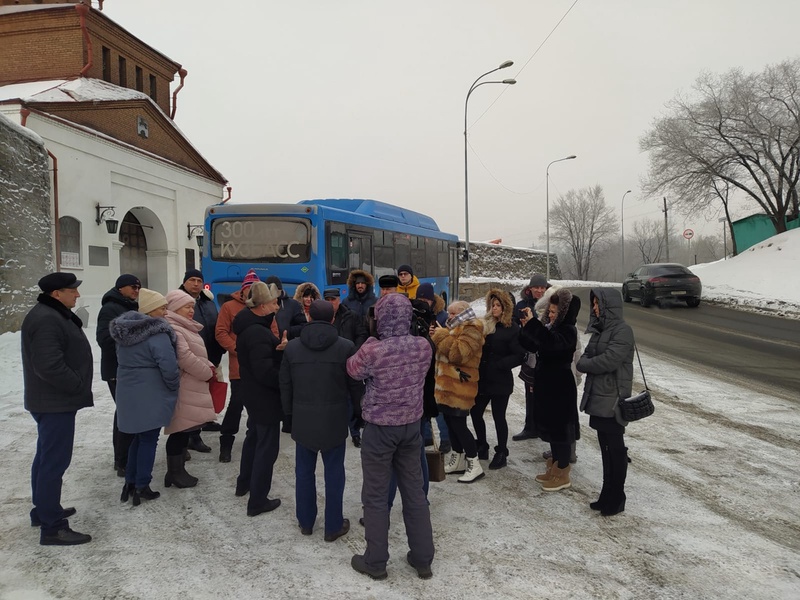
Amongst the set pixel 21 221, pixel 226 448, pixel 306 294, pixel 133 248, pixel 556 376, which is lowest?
pixel 226 448

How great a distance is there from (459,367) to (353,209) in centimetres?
917

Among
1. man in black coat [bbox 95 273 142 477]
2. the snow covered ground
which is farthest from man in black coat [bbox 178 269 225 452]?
man in black coat [bbox 95 273 142 477]

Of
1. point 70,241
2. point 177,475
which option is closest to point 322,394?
point 177,475

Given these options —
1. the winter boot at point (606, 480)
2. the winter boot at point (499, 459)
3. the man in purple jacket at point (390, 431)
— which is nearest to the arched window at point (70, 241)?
the winter boot at point (499, 459)

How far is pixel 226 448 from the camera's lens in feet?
17.9

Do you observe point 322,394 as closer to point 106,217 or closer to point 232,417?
point 232,417

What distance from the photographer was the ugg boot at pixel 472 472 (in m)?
4.84

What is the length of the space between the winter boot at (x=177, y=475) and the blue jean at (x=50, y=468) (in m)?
1.01

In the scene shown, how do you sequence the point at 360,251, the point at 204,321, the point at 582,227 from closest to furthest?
the point at 204,321
the point at 360,251
the point at 582,227

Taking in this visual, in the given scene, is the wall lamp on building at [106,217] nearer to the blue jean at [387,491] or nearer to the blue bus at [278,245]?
the blue bus at [278,245]

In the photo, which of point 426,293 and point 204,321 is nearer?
point 426,293

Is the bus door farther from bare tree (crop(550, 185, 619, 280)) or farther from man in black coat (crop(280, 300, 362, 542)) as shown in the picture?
bare tree (crop(550, 185, 619, 280))

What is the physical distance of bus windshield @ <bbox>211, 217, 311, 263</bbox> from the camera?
34.4 feet

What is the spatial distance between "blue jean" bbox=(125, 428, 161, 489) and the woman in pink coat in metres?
0.18
